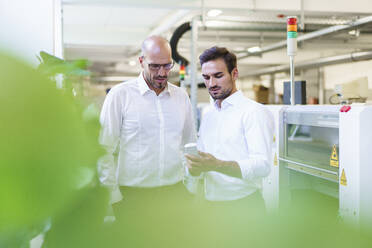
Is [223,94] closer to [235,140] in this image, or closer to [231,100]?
[231,100]

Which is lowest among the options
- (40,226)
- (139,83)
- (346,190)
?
(346,190)

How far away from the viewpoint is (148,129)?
185cm

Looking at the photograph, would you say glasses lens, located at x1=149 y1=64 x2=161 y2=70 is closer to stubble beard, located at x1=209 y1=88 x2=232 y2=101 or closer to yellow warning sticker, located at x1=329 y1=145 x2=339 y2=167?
stubble beard, located at x1=209 y1=88 x2=232 y2=101

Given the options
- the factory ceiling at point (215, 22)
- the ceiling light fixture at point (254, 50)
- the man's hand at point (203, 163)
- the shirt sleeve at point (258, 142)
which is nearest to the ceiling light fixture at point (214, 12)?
the factory ceiling at point (215, 22)

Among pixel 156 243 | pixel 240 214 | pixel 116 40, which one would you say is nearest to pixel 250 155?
pixel 240 214

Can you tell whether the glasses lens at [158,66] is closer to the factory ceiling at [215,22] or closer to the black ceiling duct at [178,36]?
the factory ceiling at [215,22]

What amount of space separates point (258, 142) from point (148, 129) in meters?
0.56

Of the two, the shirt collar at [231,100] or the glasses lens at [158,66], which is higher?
the glasses lens at [158,66]

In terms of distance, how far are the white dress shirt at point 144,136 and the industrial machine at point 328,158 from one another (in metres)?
0.58

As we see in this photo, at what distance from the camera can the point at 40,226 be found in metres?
0.21

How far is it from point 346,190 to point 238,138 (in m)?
0.85

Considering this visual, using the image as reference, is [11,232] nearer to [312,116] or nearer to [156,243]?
[156,243]

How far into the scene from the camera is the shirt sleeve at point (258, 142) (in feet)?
4.73

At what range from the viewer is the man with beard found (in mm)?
1559
